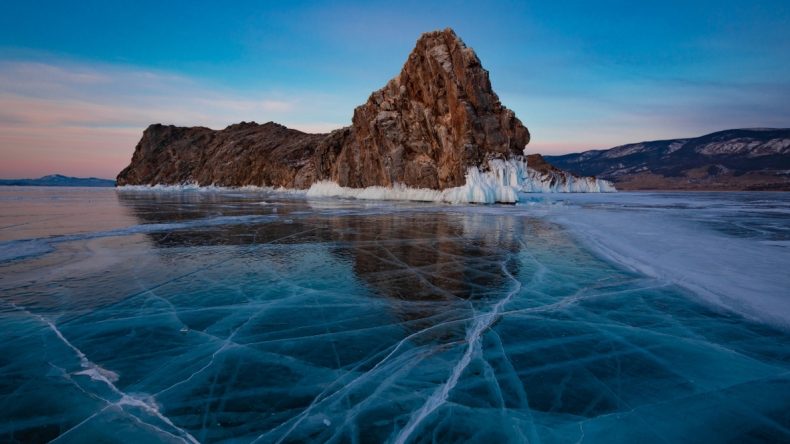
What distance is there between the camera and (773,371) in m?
3.91

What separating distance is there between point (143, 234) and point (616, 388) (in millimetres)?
15525

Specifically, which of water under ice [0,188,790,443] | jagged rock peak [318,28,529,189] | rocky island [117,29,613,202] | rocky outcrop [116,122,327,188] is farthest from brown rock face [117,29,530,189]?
water under ice [0,188,790,443]

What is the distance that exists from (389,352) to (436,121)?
44935 mm

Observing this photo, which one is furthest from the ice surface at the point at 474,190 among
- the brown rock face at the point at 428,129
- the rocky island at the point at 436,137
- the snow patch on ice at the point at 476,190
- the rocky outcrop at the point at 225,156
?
the rocky outcrop at the point at 225,156

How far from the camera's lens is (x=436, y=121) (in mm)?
46938

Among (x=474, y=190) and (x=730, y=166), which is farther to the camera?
(x=730, y=166)

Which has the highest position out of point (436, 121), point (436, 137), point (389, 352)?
point (436, 121)

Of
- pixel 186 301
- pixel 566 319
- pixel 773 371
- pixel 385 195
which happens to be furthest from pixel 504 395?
pixel 385 195

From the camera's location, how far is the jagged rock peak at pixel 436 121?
4219 cm

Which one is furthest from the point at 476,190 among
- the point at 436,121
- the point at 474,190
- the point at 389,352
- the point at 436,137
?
the point at 389,352

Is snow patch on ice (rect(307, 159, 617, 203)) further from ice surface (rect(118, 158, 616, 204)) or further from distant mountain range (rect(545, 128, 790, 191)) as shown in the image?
distant mountain range (rect(545, 128, 790, 191))

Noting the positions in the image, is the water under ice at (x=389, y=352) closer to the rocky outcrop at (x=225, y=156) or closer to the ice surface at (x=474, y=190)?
the ice surface at (x=474, y=190)

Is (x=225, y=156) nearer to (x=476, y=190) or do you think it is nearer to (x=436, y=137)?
(x=436, y=137)

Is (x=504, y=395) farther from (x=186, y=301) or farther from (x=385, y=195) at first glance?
(x=385, y=195)
